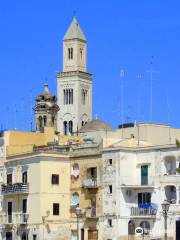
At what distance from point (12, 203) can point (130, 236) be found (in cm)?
1303

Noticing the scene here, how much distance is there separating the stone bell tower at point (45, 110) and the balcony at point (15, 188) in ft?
135

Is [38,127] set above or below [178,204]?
above

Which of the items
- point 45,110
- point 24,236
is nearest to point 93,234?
point 24,236

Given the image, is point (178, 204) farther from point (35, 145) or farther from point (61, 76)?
point (61, 76)

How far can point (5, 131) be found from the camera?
9638cm

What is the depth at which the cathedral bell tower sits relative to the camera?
525 feet

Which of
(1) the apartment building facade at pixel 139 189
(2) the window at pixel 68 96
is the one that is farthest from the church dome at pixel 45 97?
(1) the apartment building facade at pixel 139 189

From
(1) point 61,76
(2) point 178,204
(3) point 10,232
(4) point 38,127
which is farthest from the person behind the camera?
(1) point 61,76

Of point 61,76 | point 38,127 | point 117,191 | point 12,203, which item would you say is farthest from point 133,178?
point 61,76

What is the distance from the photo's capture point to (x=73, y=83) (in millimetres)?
160875

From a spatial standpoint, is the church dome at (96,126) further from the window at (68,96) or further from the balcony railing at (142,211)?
the balcony railing at (142,211)

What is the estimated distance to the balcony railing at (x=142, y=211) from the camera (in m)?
85.7

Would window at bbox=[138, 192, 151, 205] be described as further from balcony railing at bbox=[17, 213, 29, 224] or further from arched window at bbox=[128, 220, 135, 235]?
balcony railing at bbox=[17, 213, 29, 224]

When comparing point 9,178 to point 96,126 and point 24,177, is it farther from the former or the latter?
point 96,126
